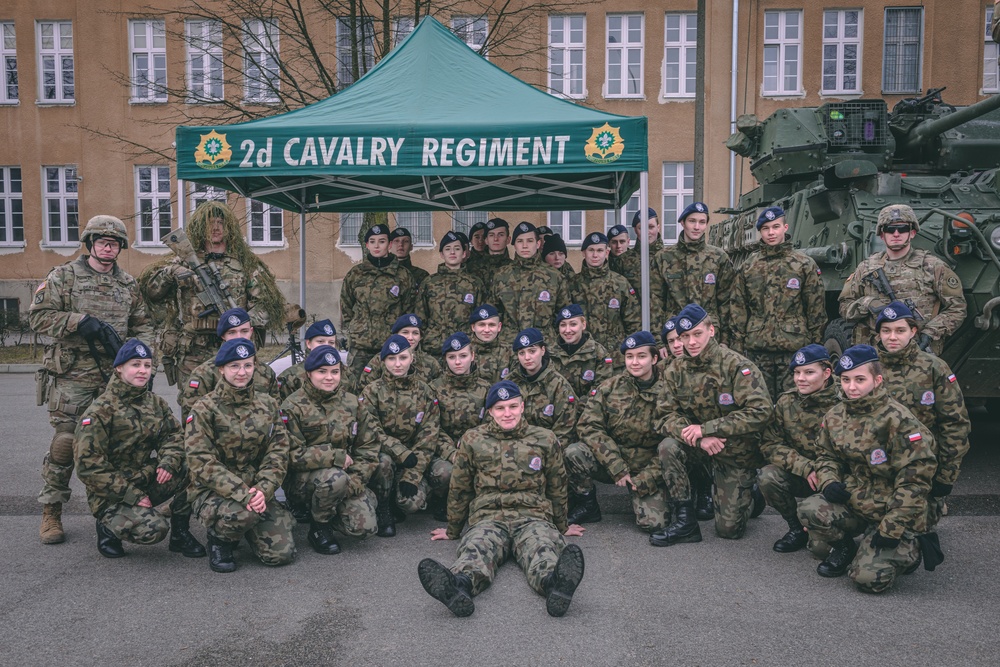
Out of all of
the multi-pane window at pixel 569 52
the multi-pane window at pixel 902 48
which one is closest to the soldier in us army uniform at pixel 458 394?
the multi-pane window at pixel 569 52

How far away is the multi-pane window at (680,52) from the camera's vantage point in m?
21.1

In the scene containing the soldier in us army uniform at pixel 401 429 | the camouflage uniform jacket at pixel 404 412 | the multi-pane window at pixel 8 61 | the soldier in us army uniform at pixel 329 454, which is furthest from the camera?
the multi-pane window at pixel 8 61

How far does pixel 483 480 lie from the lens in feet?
17.4

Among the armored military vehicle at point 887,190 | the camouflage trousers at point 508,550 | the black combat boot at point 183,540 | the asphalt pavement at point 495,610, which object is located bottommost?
the asphalt pavement at point 495,610

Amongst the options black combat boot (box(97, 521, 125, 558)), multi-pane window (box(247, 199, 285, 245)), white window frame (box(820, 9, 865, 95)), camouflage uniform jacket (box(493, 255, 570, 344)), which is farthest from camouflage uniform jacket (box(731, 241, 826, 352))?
multi-pane window (box(247, 199, 285, 245))

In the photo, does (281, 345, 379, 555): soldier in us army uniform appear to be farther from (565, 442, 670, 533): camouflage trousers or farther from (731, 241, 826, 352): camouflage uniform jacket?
(731, 241, 826, 352): camouflage uniform jacket

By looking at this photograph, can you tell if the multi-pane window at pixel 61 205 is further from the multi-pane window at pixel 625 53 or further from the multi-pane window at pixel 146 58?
the multi-pane window at pixel 625 53

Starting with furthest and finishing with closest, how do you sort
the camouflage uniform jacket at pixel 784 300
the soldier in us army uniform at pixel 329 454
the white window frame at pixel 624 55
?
the white window frame at pixel 624 55 < the camouflage uniform jacket at pixel 784 300 < the soldier in us army uniform at pixel 329 454

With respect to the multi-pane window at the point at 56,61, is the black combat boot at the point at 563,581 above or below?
below

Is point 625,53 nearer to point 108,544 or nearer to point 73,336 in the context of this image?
point 73,336

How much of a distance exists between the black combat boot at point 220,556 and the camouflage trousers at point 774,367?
14.5ft

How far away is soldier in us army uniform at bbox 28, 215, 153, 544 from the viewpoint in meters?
5.65

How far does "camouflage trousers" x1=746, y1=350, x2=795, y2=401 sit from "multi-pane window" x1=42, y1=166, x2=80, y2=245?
66.6ft

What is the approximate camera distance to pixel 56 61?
2230cm
